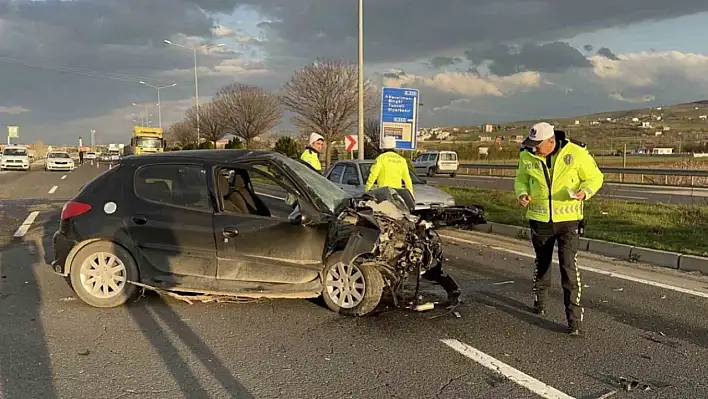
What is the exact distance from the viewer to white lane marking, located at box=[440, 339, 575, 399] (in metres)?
3.99

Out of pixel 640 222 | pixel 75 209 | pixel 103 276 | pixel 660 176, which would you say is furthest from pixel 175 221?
pixel 660 176

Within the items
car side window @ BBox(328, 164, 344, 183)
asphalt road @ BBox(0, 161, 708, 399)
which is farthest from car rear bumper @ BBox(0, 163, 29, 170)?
asphalt road @ BBox(0, 161, 708, 399)

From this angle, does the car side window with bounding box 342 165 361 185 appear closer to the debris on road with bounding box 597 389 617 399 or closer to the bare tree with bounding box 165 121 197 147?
the debris on road with bounding box 597 389 617 399

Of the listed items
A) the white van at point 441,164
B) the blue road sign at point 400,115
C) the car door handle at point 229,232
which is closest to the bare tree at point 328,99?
the white van at point 441,164

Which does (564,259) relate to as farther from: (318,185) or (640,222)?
(640,222)

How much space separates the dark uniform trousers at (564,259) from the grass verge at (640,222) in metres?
3.96

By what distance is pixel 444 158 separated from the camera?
124ft

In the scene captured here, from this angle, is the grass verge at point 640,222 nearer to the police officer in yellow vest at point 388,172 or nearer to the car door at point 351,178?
the car door at point 351,178

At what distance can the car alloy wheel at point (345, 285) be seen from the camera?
5.78 m

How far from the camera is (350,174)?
1287 centimetres

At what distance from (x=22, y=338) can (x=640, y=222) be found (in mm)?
10530

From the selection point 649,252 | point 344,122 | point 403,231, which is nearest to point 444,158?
point 344,122

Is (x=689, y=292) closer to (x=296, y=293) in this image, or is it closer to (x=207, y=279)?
(x=296, y=293)

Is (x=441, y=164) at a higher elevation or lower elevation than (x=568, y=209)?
lower
